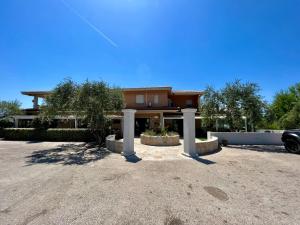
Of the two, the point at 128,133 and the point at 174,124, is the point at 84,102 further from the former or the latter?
the point at 174,124

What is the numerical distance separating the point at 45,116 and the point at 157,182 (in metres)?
14.7

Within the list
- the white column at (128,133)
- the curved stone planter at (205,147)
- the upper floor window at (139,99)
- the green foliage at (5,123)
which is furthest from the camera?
the upper floor window at (139,99)

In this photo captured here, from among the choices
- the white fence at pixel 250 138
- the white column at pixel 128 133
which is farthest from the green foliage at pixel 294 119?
the white column at pixel 128 133

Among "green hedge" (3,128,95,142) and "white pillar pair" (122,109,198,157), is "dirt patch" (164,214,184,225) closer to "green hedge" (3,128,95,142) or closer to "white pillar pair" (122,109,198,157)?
"white pillar pair" (122,109,198,157)

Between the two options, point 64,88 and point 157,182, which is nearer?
point 157,182

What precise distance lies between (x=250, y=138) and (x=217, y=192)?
13.1m

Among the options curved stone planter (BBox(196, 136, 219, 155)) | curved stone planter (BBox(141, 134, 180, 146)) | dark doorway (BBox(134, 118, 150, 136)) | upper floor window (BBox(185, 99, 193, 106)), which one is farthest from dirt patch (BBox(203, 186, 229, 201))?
upper floor window (BBox(185, 99, 193, 106))

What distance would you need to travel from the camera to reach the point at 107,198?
547 cm

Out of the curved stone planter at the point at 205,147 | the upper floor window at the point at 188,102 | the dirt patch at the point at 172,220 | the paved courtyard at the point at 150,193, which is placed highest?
the upper floor window at the point at 188,102

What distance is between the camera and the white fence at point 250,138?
1672 cm

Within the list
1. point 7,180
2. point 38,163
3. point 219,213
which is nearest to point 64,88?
point 38,163

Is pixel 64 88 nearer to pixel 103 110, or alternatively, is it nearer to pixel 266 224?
pixel 103 110

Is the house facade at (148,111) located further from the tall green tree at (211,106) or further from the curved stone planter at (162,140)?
the curved stone planter at (162,140)

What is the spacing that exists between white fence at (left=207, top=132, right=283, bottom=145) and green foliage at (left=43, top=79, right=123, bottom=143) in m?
10.7
